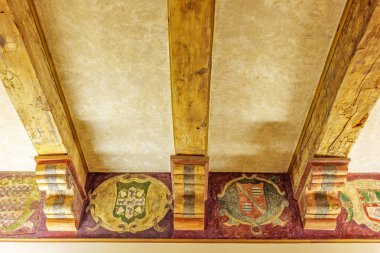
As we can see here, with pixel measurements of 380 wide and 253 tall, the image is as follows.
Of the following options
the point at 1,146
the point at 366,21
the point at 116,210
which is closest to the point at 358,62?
the point at 366,21

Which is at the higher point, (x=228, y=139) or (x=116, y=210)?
(x=228, y=139)

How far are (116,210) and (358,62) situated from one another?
6.31 feet

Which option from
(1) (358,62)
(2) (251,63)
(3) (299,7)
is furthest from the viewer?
(2) (251,63)

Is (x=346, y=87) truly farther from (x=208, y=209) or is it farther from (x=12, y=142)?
(x=12, y=142)

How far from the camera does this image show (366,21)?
5.95 feet

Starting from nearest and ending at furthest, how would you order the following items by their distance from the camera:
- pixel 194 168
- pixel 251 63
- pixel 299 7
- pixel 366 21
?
pixel 366 21, pixel 299 7, pixel 251 63, pixel 194 168

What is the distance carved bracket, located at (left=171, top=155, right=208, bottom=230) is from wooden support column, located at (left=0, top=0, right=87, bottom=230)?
733 millimetres

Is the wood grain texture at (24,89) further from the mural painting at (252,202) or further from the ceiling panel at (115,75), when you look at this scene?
the mural painting at (252,202)

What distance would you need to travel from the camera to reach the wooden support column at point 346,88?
188 cm

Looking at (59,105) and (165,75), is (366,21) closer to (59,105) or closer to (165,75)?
(165,75)

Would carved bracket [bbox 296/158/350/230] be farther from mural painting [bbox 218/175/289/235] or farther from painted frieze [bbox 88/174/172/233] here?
painted frieze [bbox 88/174/172/233]

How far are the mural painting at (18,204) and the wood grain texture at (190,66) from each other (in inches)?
52.3

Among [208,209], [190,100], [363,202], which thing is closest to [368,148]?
[363,202]

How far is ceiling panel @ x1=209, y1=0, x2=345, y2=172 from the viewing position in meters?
2.15
